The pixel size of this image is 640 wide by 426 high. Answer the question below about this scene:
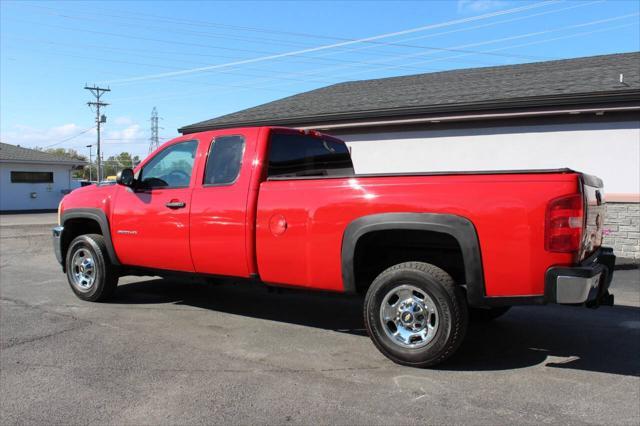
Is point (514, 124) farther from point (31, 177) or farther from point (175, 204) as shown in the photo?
point (31, 177)

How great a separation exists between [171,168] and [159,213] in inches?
21.7

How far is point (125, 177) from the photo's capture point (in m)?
5.80

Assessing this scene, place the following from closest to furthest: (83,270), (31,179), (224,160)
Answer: (224,160) → (83,270) → (31,179)

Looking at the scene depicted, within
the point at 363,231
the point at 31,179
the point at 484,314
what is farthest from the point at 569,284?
the point at 31,179

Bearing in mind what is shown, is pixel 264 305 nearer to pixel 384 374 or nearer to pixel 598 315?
pixel 384 374

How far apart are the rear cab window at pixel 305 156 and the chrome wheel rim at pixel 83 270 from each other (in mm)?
2896

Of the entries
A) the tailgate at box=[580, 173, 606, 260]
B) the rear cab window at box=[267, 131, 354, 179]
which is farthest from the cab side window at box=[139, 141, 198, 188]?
the tailgate at box=[580, 173, 606, 260]

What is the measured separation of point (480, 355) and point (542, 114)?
717 cm

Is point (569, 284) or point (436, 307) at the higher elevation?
point (569, 284)

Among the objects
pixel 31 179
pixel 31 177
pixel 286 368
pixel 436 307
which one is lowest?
pixel 286 368

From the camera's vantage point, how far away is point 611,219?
9797 mm

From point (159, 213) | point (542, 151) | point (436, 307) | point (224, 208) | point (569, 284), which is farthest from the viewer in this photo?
point (542, 151)

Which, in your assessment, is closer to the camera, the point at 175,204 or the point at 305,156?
the point at 175,204

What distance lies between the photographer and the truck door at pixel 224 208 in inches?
194
